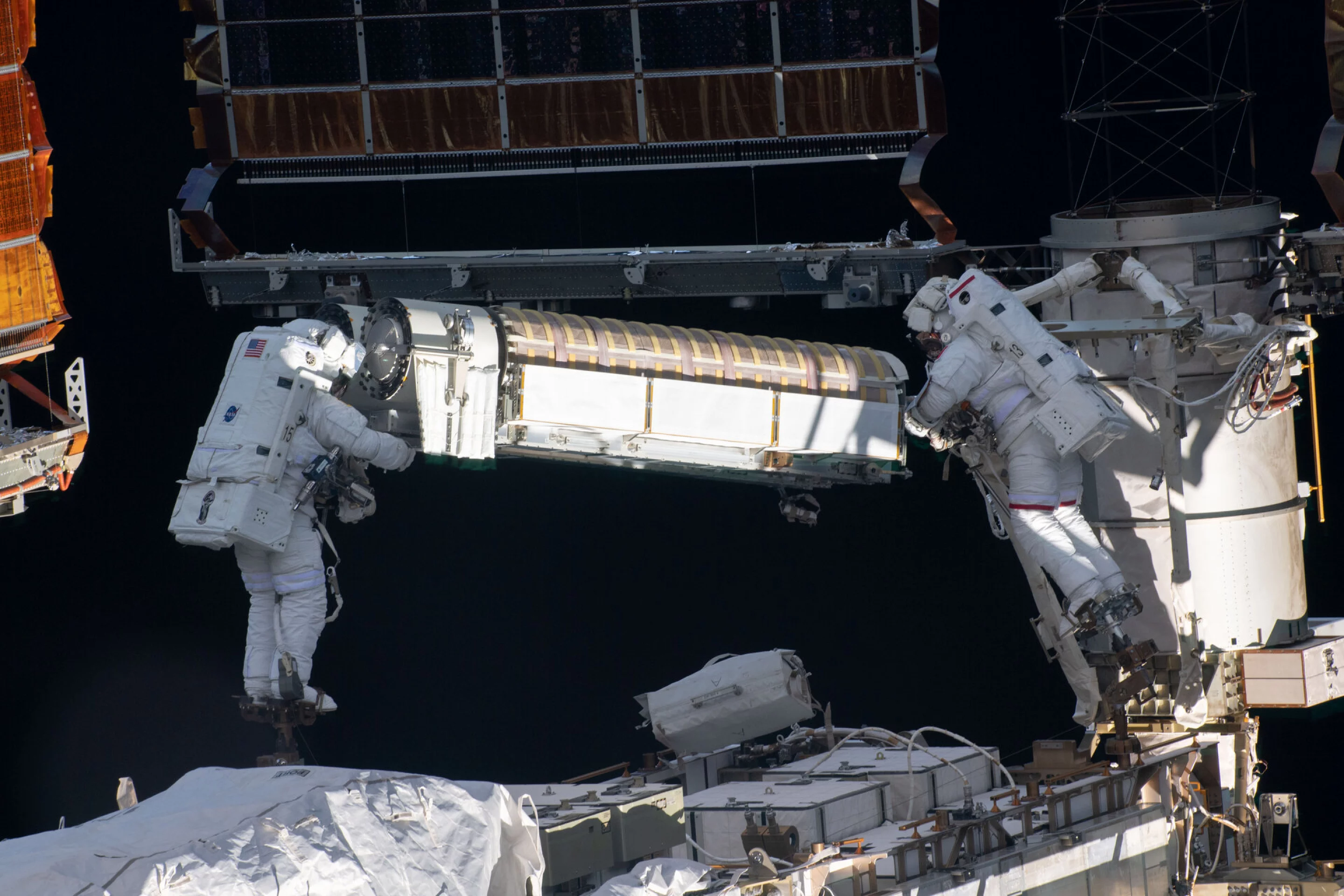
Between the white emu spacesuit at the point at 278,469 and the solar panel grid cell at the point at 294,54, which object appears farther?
the solar panel grid cell at the point at 294,54

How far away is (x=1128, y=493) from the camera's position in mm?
13445

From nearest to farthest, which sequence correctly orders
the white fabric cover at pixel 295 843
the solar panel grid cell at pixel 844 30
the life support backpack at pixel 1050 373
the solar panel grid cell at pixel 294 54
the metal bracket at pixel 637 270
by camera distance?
the white fabric cover at pixel 295 843, the life support backpack at pixel 1050 373, the solar panel grid cell at pixel 844 30, the metal bracket at pixel 637 270, the solar panel grid cell at pixel 294 54

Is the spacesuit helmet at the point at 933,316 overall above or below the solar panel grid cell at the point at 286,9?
below

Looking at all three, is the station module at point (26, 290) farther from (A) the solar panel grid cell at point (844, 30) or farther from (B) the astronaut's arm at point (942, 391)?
(B) the astronaut's arm at point (942, 391)

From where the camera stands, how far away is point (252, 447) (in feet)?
38.1

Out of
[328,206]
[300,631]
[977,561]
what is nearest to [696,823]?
[300,631]

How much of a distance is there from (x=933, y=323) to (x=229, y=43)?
5.59 metres

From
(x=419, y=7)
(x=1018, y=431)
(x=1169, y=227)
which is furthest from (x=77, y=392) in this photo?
(x=1169, y=227)

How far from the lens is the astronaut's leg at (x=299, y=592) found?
1199 centimetres

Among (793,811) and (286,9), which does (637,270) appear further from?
(793,811)

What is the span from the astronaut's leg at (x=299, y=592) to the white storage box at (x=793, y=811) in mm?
2334

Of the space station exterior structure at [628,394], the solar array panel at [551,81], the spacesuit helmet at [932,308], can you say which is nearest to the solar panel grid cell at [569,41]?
the solar array panel at [551,81]

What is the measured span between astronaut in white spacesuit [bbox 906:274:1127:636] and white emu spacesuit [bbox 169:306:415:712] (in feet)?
10.3

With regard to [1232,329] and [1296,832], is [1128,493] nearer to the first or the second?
[1232,329]
